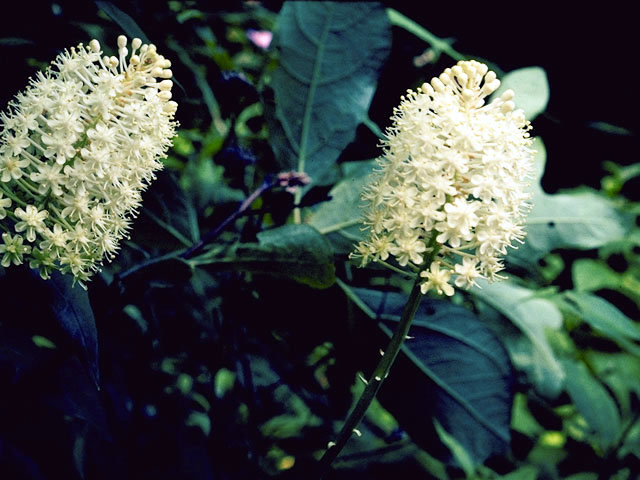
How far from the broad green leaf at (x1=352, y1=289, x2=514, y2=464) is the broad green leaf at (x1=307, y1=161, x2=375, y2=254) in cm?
8

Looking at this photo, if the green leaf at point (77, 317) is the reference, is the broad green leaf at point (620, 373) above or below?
below

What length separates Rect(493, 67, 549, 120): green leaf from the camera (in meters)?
1.01

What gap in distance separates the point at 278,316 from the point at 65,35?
54 cm

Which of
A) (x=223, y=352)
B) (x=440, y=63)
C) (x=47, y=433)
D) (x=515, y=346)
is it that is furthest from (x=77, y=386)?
(x=440, y=63)

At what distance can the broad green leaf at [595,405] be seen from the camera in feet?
3.78

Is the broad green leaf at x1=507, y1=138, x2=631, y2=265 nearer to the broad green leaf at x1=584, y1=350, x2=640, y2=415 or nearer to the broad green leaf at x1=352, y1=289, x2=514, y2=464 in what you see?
the broad green leaf at x1=352, y1=289, x2=514, y2=464

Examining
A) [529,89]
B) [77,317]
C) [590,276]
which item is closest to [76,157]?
[77,317]

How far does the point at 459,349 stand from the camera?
35.1 inches

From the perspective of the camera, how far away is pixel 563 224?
1059mm

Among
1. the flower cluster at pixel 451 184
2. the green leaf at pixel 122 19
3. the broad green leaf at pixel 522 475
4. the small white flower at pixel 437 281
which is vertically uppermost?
the green leaf at pixel 122 19

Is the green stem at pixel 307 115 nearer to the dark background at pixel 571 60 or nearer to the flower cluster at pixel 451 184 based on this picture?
the flower cluster at pixel 451 184

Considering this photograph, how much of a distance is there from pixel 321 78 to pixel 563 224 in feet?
1.61

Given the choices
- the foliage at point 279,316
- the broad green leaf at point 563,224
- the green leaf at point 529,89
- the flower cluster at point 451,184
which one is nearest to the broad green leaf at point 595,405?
the foliage at point 279,316

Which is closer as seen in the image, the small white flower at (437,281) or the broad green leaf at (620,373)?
the small white flower at (437,281)
